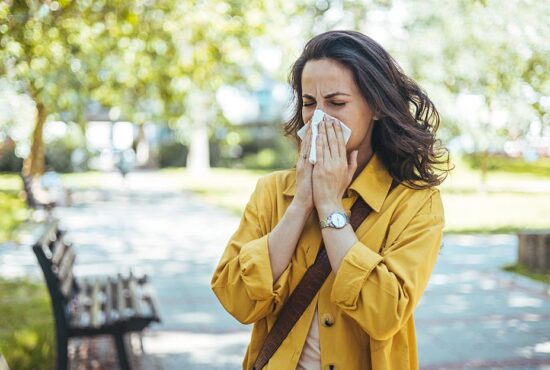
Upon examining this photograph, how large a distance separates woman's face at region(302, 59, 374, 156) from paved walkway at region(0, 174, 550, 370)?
392 cm

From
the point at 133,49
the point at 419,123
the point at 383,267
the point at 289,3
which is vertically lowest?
the point at 383,267

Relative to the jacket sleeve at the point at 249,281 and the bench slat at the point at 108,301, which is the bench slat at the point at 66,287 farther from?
the jacket sleeve at the point at 249,281

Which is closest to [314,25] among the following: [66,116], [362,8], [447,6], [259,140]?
[362,8]

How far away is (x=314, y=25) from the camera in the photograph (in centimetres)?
1792

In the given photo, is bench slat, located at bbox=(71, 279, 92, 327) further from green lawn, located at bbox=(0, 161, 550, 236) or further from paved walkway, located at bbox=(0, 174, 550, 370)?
green lawn, located at bbox=(0, 161, 550, 236)

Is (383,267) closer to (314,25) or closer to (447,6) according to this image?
(314,25)

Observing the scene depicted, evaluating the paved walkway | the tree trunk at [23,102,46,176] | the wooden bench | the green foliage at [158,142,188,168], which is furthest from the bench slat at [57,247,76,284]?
the green foliage at [158,142,188,168]

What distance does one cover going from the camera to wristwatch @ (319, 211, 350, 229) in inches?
77.9

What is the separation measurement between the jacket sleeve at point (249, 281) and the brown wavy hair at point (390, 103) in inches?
18.0

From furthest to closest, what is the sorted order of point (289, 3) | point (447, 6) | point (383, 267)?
point (447, 6)
point (289, 3)
point (383, 267)

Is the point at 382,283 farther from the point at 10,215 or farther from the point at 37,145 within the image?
the point at 37,145

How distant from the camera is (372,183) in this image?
212cm

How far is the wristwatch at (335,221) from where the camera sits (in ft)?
6.49

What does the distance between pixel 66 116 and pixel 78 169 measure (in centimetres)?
1935
